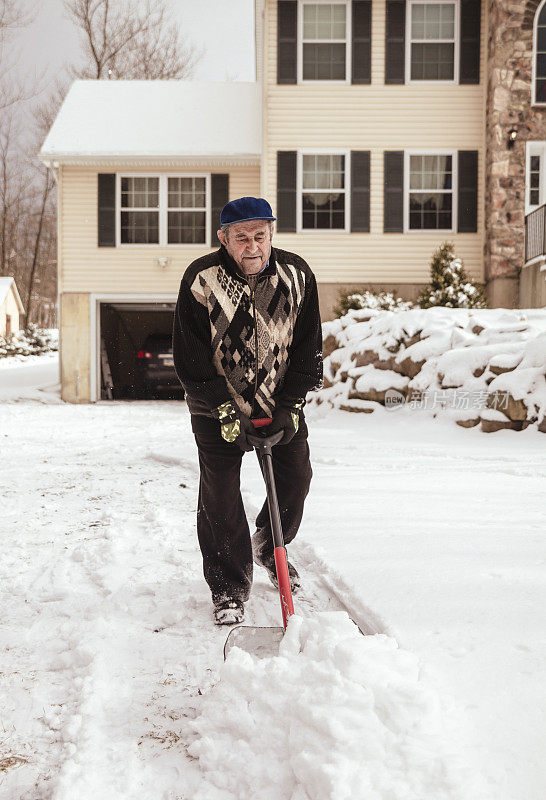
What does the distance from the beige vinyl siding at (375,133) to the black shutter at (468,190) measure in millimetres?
121

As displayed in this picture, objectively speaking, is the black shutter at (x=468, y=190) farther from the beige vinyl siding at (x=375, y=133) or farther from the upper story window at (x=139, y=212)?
the upper story window at (x=139, y=212)

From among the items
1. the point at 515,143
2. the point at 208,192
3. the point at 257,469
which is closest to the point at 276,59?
the point at 208,192

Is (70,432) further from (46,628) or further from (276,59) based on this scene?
(276,59)

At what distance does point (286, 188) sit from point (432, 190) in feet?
9.88

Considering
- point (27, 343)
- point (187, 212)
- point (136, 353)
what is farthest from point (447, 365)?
point (27, 343)

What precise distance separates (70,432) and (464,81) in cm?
1080

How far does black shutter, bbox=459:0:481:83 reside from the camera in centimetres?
1480

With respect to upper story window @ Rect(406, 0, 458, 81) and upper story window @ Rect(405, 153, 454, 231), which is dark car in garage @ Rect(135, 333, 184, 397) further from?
upper story window @ Rect(406, 0, 458, 81)

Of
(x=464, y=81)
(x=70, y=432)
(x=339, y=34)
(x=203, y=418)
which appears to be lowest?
(x=70, y=432)

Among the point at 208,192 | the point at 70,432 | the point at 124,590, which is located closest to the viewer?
the point at 124,590

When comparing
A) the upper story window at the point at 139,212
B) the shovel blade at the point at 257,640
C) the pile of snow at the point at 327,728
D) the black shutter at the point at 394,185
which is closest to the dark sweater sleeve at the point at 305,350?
the shovel blade at the point at 257,640

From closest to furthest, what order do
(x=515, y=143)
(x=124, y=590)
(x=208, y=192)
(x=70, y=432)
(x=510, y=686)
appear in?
(x=510, y=686) → (x=124, y=590) → (x=70, y=432) → (x=515, y=143) → (x=208, y=192)

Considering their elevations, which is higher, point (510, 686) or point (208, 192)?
point (208, 192)

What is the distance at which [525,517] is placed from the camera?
4465 millimetres
